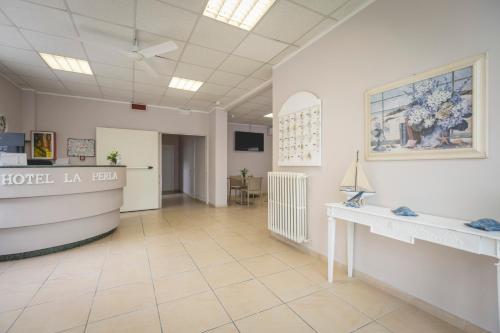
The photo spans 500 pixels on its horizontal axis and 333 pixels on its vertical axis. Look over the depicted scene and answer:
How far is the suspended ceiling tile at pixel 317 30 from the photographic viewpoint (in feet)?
8.35

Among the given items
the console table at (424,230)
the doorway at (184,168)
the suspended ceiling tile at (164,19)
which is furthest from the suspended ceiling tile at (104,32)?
the doorway at (184,168)

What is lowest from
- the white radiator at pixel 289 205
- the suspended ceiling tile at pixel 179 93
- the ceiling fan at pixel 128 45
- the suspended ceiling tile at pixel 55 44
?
the white radiator at pixel 289 205

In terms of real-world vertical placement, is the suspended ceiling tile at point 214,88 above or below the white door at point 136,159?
above

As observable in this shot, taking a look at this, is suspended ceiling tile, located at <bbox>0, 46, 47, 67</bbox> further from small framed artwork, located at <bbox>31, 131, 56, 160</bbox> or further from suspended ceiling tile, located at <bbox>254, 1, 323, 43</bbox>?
suspended ceiling tile, located at <bbox>254, 1, 323, 43</bbox>

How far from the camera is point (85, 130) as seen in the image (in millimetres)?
5359

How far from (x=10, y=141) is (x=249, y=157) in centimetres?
680

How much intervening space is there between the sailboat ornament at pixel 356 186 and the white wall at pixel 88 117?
17.8ft

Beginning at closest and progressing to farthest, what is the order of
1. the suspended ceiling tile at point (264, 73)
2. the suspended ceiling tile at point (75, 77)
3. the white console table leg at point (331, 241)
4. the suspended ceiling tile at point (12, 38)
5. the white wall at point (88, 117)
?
the white console table leg at point (331, 241) < the suspended ceiling tile at point (12, 38) < the suspended ceiling tile at point (264, 73) < the suspended ceiling tile at point (75, 77) < the white wall at point (88, 117)

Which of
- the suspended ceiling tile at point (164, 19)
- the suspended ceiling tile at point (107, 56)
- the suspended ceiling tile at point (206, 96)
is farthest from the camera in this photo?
the suspended ceiling tile at point (206, 96)

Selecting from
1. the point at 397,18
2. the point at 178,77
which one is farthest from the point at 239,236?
the point at 397,18

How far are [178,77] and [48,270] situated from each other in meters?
3.53

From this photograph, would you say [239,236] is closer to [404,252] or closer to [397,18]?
[404,252]

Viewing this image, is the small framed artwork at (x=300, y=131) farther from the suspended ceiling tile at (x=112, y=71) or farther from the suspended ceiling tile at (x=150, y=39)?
the suspended ceiling tile at (x=112, y=71)

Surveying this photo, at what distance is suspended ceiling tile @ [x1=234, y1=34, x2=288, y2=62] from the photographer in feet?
9.53
